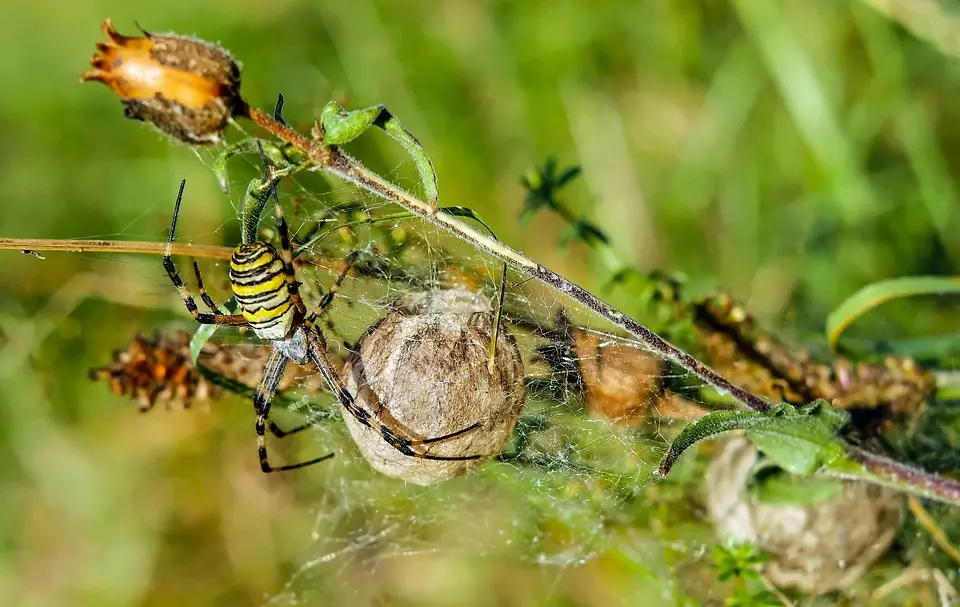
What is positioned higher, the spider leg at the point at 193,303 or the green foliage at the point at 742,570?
the spider leg at the point at 193,303

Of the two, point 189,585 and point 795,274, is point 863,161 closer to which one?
point 795,274

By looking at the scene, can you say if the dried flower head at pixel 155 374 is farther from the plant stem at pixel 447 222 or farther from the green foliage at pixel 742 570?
the green foliage at pixel 742 570

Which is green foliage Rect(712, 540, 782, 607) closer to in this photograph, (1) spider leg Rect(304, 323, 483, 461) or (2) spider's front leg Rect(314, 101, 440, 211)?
(1) spider leg Rect(304, 323, 483, 461)

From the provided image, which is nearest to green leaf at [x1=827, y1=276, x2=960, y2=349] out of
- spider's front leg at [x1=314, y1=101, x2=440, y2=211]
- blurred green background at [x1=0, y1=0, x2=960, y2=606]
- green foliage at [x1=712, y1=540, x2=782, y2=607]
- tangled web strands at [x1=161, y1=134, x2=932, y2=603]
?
tangled web strands at [x1=161, y1=134, x2=932, y2=603]

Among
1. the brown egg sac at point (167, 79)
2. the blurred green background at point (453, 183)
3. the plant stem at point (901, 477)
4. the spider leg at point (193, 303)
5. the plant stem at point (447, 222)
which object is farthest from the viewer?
the blurred green background at point (453, 183)

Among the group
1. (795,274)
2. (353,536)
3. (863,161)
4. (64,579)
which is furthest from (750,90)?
(64,579)

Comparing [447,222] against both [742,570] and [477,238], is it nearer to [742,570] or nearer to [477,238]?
[477,238]

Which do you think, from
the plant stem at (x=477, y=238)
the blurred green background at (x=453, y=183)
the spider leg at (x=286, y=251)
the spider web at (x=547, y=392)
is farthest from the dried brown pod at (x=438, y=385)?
the blurred green background at (x=453, y=183)
